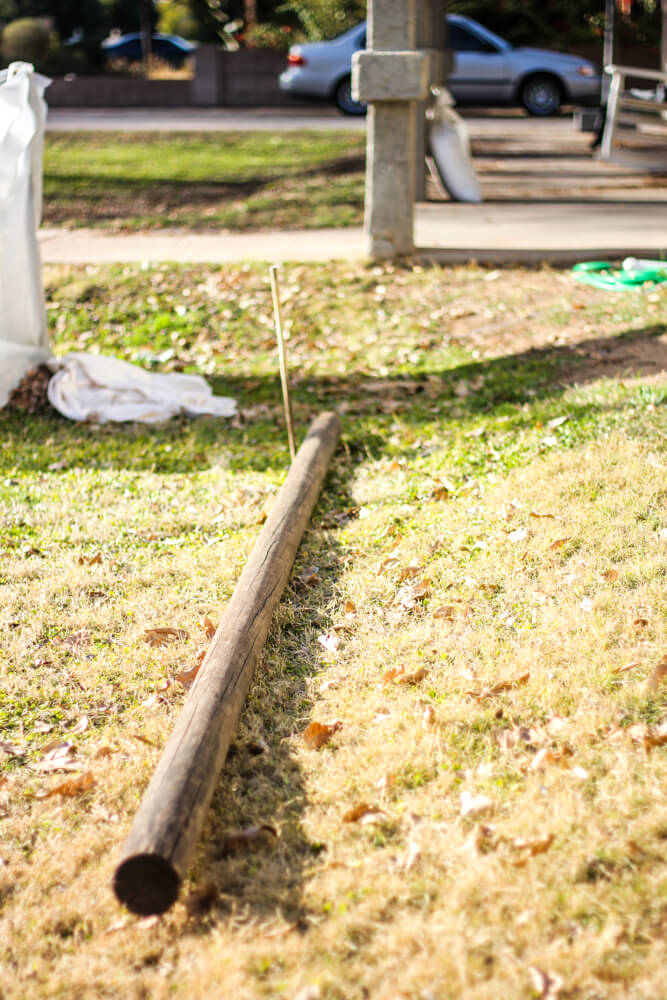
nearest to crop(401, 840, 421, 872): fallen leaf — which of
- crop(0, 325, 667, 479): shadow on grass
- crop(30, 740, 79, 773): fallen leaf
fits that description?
crop(30, 740, 79, 773): fallen leaf

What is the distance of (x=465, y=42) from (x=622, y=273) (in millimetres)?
13272

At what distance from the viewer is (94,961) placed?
109 inches

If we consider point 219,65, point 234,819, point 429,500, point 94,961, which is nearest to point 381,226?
point 429,500

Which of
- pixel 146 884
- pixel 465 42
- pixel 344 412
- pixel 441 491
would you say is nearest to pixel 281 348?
pixel 441 491

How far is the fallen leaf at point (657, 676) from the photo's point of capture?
3631mm

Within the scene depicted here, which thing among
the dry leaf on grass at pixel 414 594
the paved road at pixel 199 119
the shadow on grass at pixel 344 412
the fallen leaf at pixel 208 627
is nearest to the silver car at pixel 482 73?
the paved road at pixel 199 119

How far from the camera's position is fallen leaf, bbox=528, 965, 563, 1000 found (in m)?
2.52

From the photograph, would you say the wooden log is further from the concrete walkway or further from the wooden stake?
the concrete walkway

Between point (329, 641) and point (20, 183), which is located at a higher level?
point (20, 183)

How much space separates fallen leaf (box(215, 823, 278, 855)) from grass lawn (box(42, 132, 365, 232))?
30.3 ft

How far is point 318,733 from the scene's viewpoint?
3.67 m

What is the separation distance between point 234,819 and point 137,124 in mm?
18662

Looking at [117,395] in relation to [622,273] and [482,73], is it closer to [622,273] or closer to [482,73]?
[622,273]

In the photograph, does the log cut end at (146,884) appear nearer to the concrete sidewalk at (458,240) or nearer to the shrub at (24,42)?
the concrete sidewalk at (458,240)
